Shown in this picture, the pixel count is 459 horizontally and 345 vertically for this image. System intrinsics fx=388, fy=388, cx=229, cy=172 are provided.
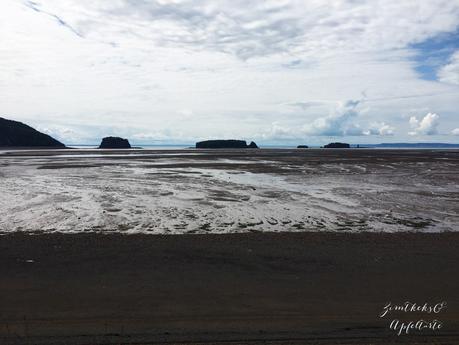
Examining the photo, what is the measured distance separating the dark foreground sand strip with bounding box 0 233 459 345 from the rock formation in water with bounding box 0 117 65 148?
14642 cm

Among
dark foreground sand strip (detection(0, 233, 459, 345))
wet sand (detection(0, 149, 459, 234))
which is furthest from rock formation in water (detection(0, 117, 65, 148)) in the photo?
dark foreground sand strip (detection(0, 233, 459, 345))

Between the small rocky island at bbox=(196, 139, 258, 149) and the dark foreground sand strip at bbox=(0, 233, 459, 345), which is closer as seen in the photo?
the dark foreground sand strip at bbox=(0, 233, 459, 345)

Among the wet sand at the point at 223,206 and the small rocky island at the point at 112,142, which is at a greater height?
the small rocky island at the point at 112,142

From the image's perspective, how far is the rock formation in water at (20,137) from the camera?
138 metres

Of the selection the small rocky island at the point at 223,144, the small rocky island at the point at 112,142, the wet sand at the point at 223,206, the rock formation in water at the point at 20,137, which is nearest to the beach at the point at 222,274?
the wet sand at the point at 223,206

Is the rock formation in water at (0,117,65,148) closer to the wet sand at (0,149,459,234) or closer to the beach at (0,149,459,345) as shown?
the wet sand at (0,149,459,234)

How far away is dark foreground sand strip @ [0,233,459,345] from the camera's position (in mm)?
5973

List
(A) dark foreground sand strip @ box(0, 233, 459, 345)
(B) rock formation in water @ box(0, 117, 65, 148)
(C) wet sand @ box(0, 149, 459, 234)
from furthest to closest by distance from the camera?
(B) rock formation in water @ box(0, 117, 65, 148) → (C) wet sand @ box(0, 149, 459, 234) → (A) dark foreground sand strip @ box(0, 233, 459, 345)

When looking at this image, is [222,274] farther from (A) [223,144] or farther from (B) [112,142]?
(A) [223,144]

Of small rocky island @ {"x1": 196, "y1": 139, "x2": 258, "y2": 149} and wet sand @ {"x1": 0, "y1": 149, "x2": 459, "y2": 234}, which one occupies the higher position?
small rocky island @ {"x1": 196, "y1": 139, "x2": 258, "y2": 149}

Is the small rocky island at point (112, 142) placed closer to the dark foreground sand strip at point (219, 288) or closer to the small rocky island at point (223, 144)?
the small rocky island at point (223, 144)

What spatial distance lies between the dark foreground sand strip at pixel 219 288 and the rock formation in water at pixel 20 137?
146m

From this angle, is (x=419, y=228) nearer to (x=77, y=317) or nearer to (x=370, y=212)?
(x=370, y=212)

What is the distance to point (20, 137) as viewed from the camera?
144m
